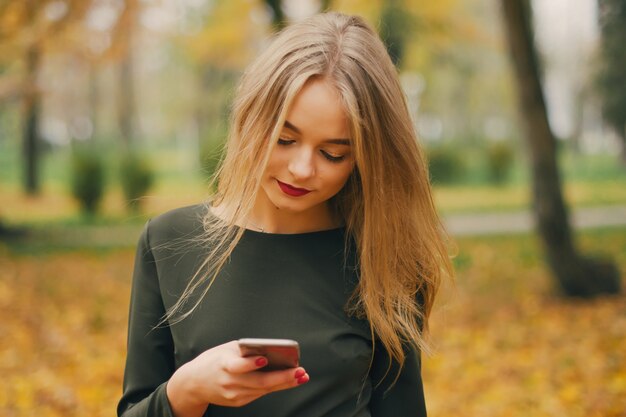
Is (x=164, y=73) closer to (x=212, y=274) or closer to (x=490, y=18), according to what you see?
(x=490, y=18)

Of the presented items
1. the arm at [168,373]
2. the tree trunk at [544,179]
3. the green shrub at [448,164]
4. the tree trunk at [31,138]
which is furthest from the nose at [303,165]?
the green shrub at [448,164]

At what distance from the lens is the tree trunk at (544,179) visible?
7.70 meters

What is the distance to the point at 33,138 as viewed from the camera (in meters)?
20.4

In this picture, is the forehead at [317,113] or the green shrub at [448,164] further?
the green shrub at [448,164]

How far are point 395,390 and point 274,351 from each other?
640mm

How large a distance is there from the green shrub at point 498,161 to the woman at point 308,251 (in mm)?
22642

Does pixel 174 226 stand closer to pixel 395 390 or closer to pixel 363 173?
pixel 363 173

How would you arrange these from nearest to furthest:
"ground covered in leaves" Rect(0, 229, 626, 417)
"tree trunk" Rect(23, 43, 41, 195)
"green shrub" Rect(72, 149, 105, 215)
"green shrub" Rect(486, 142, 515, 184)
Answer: "ground covered in leaves" Rect(0, 229, 626, 417) < "tree trunk" Rect(23, 43, 41, 195) < "green shrub" Rect(72, 149, 105, 215) < "green shrub" Rect(486, 142, 515, 184)

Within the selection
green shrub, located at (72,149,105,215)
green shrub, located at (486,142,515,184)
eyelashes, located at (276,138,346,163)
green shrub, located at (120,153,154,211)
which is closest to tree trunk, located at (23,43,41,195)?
green shrub, located at (72,149,105,215)

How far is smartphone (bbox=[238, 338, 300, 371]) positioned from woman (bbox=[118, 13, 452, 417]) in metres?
0.25

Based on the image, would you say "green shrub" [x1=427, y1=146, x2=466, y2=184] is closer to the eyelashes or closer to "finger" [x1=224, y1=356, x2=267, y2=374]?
the eyelashes

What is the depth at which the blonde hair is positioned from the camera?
1710 millimetres

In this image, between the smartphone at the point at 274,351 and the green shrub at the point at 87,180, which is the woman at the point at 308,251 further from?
the green shrub at the point at 87,180

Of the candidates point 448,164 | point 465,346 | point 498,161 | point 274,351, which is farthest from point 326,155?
point 498,161
